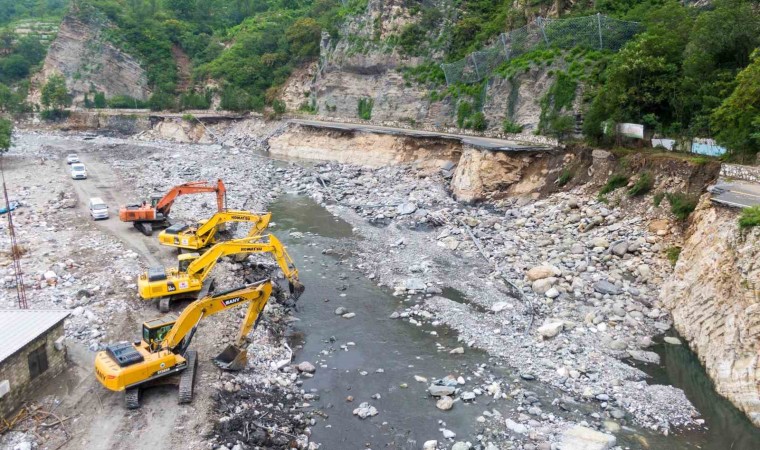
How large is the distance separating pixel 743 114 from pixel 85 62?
275 ft

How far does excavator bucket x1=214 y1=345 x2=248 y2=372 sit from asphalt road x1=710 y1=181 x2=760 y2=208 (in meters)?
15.1

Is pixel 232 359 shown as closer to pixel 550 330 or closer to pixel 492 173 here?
pixel 550 330

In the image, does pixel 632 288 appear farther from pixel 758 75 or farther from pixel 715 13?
pixel 715 13

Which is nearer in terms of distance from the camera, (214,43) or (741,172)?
(741,172)

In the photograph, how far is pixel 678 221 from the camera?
20141mm

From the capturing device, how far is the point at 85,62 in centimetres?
7725

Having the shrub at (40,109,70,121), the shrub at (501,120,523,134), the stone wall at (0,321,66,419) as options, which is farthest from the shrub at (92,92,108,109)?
the stone wall at (0,321,66,419)

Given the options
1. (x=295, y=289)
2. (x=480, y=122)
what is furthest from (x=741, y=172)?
(x=480, y=122)

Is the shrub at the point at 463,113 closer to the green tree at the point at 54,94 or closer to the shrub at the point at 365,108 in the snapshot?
the shrub at the point at 365,108

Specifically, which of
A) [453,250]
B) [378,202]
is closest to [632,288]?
[453,250]

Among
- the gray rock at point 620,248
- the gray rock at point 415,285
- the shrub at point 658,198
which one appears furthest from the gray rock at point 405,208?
the shrub at point 658,198

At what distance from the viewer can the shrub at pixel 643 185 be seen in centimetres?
2261

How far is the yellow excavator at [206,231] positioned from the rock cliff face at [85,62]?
2626 inches

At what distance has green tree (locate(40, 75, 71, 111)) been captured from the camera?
2766 inches
